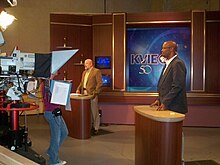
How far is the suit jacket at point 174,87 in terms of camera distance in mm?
3873

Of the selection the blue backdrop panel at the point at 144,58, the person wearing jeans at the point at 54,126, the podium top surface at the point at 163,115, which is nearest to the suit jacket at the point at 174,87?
the podium top surface at the point at 163,115

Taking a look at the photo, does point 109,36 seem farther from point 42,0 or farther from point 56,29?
point 42,0

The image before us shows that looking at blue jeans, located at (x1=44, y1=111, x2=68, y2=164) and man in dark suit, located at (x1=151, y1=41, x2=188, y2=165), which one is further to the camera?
blue jeans, located at (x1=44, y1=111, x2=68, y2=164)

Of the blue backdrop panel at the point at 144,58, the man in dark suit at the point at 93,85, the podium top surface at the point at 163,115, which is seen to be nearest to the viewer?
the podium top surface at the point at 163,115

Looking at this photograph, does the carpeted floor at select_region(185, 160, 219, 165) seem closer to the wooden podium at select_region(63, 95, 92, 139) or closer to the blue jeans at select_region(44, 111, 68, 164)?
the blue jeans at select_region(44, 111, 68, 164)

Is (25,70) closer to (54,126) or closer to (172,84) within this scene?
(54,126)

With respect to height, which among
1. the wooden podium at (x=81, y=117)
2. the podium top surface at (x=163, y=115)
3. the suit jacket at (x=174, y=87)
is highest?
the suit jacket at (x=174, y=87)

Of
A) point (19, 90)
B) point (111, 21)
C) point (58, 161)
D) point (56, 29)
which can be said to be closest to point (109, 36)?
point (111, 21)

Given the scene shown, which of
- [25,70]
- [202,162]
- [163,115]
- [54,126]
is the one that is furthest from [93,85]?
[25,70]

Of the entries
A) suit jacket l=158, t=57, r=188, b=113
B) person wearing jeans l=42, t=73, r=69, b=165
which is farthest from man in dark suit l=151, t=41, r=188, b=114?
person wearing jeans l=42, t=73, r=69, b=165

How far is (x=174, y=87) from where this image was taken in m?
3.86

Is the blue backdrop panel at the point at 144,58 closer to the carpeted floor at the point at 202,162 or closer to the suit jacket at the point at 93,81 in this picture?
the suit jacket at the point at 93,81

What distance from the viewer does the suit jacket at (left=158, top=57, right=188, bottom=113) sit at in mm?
3873

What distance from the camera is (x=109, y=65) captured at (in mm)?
7969
